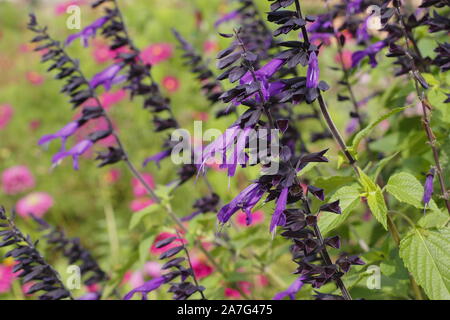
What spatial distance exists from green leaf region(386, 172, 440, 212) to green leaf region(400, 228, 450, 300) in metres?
0.10

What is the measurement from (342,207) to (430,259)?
0.86 ft

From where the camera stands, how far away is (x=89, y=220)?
4543mm

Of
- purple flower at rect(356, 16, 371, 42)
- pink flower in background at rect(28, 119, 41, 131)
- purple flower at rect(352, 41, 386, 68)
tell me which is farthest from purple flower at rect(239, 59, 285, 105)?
pink flower in background at rect(28, 119, 41, 131)

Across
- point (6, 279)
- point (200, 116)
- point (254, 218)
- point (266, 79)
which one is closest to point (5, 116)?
point (200, 116)

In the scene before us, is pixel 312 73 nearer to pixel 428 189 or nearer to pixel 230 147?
pixel 230 147

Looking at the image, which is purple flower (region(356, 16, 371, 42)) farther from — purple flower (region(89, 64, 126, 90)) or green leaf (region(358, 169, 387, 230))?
purple flower (region(89, 64, 126, 90))

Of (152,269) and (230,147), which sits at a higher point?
(230,147)

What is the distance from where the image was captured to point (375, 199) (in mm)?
1325

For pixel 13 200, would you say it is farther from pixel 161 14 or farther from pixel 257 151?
pixel 257 151

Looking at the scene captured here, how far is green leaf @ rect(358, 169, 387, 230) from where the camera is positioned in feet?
4.16

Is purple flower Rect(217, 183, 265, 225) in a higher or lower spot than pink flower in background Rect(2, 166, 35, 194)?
higher

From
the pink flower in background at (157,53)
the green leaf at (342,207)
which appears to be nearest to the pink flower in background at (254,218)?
the green leaf at (342,207)
